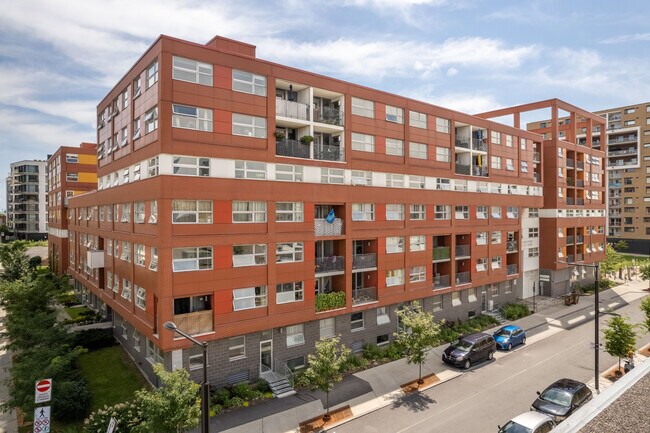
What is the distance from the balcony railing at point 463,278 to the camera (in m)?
35.6

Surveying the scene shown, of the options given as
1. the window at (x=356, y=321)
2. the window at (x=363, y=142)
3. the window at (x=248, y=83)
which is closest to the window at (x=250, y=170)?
the window at (x=248, y=83)

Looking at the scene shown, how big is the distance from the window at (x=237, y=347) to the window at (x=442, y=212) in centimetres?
1919

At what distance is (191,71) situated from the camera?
Result: 21.6 m

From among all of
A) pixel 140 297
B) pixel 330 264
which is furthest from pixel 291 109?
pixel 140 297

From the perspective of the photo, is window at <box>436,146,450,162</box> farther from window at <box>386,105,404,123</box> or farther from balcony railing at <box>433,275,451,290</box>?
balcony railing at <box>433,275,451,290</box>

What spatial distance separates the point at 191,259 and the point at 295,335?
859cm

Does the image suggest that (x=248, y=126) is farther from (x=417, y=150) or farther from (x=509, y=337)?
(x=509, y=337)

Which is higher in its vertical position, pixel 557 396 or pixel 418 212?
pixel 418 212

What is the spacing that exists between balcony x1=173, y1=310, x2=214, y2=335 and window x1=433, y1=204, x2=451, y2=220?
2072 centimetres

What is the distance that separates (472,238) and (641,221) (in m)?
75.3

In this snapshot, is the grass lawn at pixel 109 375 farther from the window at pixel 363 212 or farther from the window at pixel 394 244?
the window at pixel 394 244

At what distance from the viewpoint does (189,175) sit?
21344 millimetres

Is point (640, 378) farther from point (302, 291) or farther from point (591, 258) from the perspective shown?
point (591, 258)

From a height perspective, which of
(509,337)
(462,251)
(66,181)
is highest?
(66,181)
